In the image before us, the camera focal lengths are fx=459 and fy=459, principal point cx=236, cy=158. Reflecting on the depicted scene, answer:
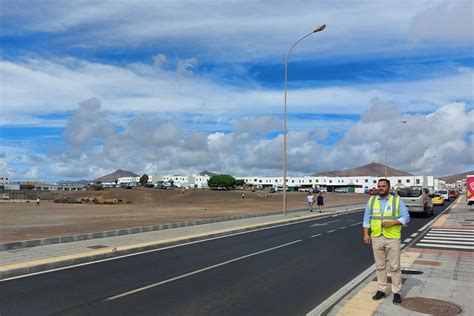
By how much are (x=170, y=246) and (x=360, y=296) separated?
28.3 ft

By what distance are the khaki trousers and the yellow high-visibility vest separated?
0.29 feet

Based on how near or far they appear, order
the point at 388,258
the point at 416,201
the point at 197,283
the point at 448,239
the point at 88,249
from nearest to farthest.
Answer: the point at 388,258 < the point at 197,283 < the point at 88,249 < the point at 448,239 < the point at 416,201

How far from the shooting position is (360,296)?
760 cm

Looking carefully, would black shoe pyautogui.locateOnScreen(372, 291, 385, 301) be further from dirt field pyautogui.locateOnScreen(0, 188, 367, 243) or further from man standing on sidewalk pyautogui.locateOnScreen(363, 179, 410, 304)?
dirt field pyautogui.locateOnScreen(0, 188, 367, 243)

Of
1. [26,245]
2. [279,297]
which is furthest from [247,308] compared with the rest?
[26,245]

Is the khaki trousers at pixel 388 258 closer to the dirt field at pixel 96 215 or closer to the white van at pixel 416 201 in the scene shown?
the dirt field at pixel 96 215

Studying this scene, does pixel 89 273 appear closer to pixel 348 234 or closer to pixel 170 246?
pixel 170 246

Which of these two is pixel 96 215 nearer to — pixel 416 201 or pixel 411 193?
pixel 411 193

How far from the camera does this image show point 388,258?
7.23 metres

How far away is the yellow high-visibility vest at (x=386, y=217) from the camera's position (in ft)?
23.2

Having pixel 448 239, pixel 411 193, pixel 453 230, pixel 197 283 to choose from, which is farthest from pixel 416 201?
pixel 197 283

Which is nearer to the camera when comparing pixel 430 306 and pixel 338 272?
pixel 430 306

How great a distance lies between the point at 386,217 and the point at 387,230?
20 cm

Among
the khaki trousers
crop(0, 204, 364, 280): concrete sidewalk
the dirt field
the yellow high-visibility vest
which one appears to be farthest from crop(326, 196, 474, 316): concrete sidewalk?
the dirt field
